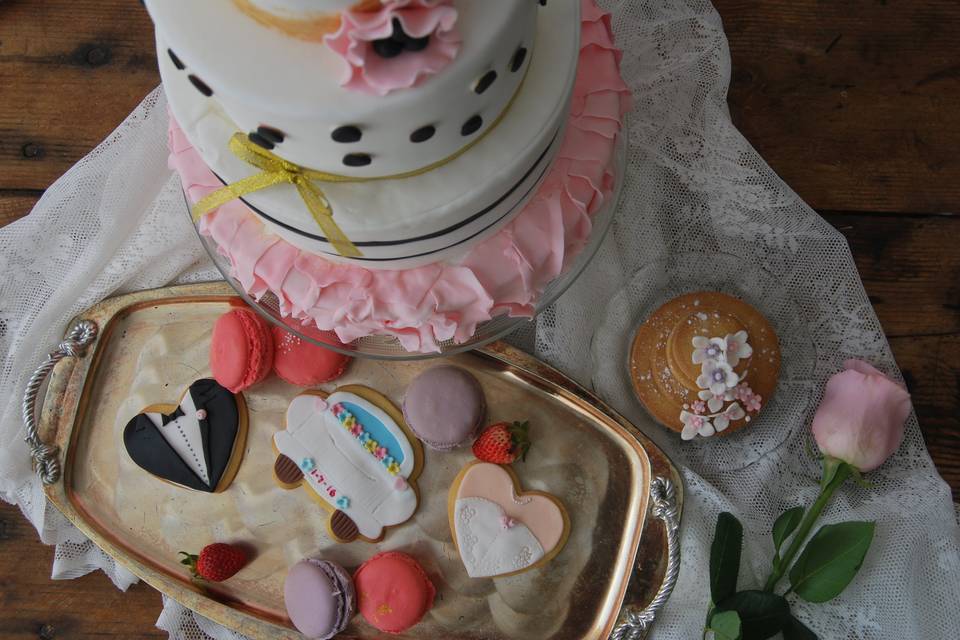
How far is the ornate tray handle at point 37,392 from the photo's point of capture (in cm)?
112

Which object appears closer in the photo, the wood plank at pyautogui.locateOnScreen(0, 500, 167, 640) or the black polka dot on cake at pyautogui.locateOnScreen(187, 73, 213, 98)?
the black polka dot on cake at pyautogui.locateOnScreen(187, 73, 213, 98)

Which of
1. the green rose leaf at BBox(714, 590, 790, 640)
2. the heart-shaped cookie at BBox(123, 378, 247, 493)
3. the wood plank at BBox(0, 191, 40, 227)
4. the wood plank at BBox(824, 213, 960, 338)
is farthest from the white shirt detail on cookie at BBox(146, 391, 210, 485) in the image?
the wood plank at BBox(824, 213, 960, 338)

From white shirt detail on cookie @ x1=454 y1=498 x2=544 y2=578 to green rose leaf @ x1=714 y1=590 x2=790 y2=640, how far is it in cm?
25

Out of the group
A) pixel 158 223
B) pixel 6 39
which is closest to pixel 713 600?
pixel 158 223

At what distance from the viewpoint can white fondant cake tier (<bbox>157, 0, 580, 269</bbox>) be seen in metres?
0.63

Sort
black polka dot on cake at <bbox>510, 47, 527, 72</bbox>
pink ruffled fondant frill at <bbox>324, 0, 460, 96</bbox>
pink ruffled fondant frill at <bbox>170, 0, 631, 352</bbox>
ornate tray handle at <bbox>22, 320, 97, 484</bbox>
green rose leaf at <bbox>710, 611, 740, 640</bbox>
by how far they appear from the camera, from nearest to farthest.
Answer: pink ruffled fondant frill at <bbox>324, 0, 460, 96</bbox>, black polka dot on cake at <bbox>510, 47, 527, 72</bbox>, pink ruffled fondant frill at <bbox>170, 0, 631, 352</bbox>, green rose leaf at <bbox>710, 611, 740, 640</bbox>, ornate tray handle at <bbox>22, 320, 97, 484</bbox>

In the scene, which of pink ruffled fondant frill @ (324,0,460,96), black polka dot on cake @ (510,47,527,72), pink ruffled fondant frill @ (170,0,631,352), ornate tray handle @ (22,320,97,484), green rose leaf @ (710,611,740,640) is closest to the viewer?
pink ruffled fondant frill @ (324,0,460,96)

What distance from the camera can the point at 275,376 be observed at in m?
1.09

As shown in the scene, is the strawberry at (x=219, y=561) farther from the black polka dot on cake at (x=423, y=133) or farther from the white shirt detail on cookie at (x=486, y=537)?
the black polka dot on cake at (x=423, y=133)

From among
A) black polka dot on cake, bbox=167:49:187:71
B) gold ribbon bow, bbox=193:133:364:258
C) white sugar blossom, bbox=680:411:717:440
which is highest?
black polka dot on cake, bbox=167:49:187:71

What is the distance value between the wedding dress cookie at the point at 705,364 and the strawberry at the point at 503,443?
17cm

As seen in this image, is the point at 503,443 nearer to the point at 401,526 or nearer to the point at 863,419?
the point at 401,526

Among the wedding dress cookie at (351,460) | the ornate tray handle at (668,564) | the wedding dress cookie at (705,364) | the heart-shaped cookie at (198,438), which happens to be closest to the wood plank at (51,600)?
the heart-shaped cookie at (198,438)

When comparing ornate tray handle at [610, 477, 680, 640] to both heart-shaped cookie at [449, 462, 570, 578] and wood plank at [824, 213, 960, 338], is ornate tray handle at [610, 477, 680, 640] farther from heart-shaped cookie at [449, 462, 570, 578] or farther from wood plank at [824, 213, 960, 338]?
wood plank at [824, 213, 960, 338]
